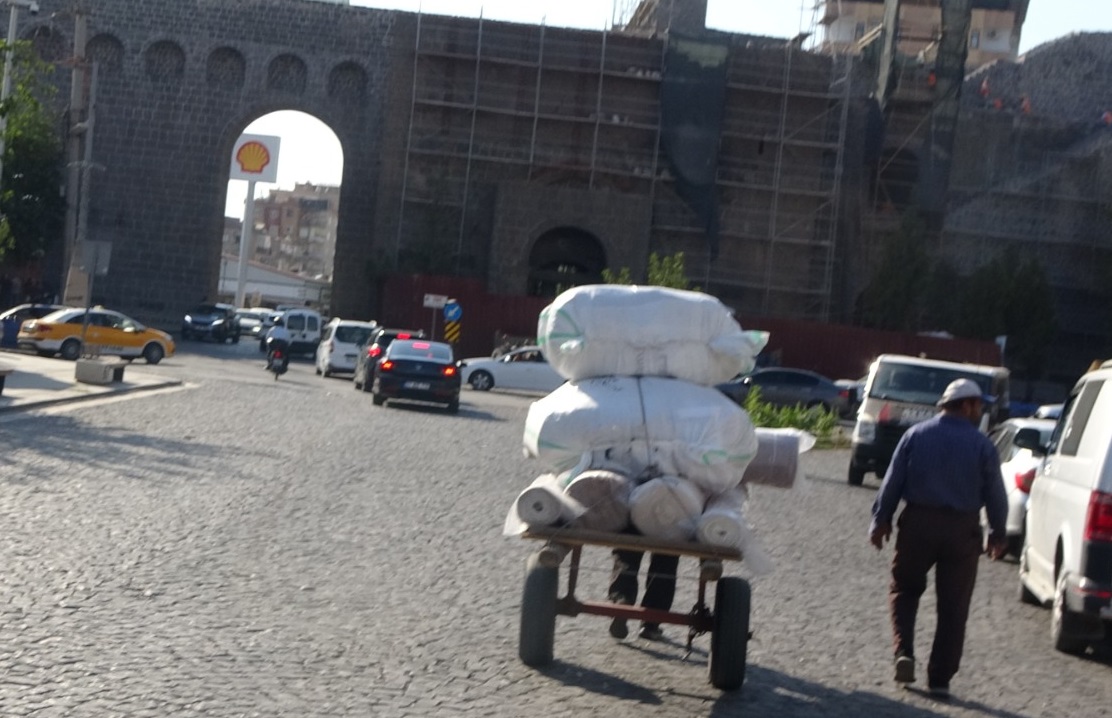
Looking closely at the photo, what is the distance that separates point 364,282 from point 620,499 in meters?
52.4

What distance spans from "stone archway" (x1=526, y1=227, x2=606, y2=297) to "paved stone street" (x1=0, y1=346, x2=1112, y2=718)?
41.9m

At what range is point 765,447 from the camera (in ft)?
27.6

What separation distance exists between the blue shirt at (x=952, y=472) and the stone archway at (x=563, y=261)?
50469 mm

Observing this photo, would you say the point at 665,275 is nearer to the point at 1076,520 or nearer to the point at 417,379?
the point at 417,379

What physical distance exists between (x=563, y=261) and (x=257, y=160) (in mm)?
56537

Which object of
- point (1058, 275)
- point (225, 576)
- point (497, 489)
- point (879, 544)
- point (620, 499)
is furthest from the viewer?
point (1058, 275)

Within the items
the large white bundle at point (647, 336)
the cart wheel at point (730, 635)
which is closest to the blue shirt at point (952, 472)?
the large white bundle at point (647, 336)

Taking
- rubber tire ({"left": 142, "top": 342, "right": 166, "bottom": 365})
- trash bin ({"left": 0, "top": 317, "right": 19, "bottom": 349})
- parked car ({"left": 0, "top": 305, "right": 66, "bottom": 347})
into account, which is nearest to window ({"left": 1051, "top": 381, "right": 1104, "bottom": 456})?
rubber tire ({"left": 142, "top": 342, "right": 166, "bottom": 365})

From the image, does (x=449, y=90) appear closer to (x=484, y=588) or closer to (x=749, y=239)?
(x=749, y=239)

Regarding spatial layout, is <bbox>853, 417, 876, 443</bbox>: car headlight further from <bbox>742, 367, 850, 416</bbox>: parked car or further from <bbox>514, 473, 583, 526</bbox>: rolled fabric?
<bbox>742, 367, 850, 416</bbox>: parked car

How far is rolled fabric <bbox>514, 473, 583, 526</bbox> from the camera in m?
7.29

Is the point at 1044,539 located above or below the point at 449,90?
below

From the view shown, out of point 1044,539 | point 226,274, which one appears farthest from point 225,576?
point 226,274

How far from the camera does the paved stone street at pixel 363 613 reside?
6.89 m
